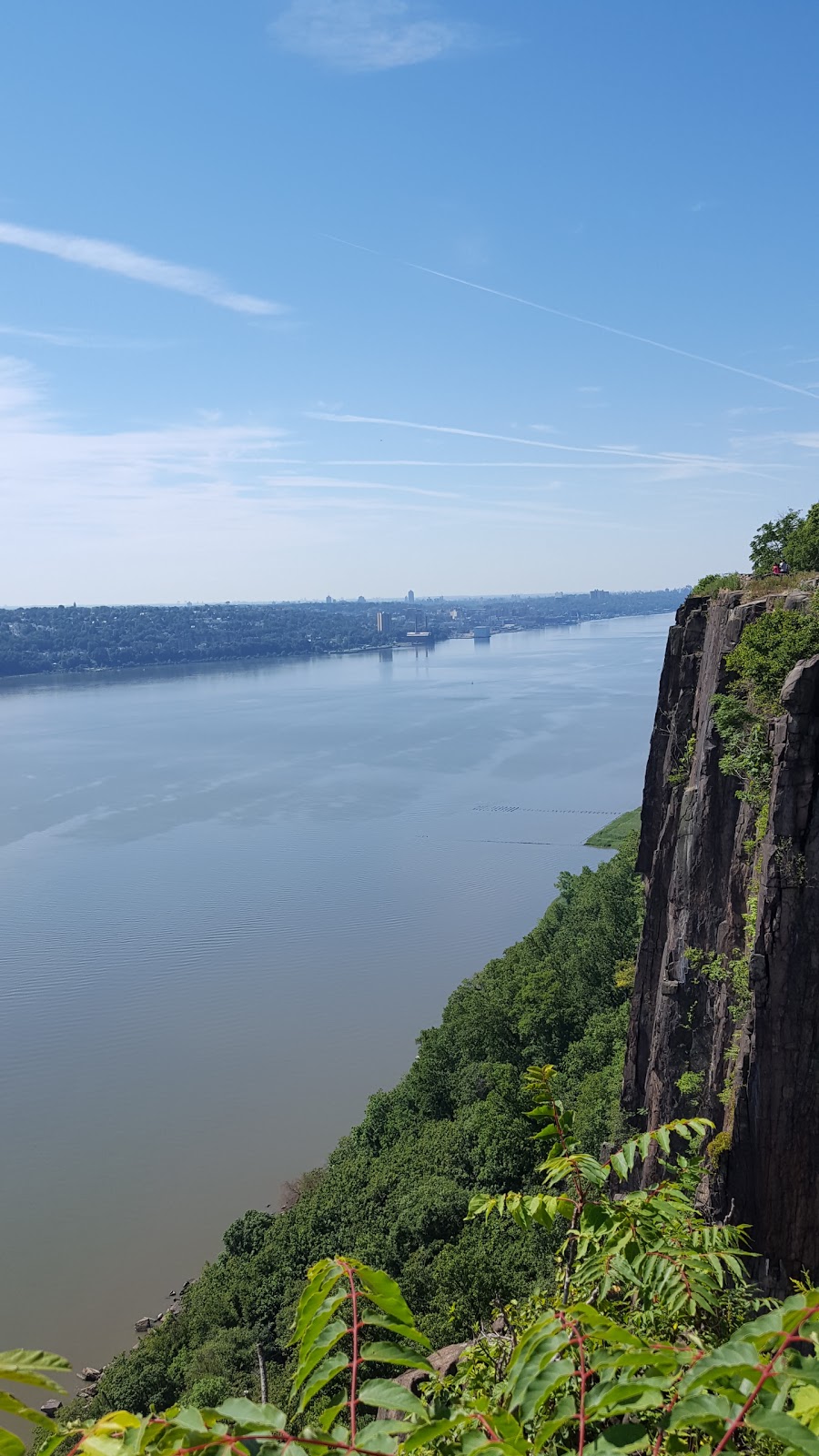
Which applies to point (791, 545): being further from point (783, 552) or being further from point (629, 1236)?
point (629, 1236)

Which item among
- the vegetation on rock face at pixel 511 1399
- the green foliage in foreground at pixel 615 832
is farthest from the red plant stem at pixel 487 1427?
the green foliage in foreground at pixel 615 832

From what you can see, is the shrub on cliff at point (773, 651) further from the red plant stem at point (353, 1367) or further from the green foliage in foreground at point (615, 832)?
the green foliage in foreground at point (615, 832)

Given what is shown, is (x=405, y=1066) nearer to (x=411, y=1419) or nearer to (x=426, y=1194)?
(x=426, y=1194)

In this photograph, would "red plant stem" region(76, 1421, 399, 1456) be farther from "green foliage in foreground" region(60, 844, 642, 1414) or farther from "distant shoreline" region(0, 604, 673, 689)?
"distant shoreline" region(0, 604, 673, 689)

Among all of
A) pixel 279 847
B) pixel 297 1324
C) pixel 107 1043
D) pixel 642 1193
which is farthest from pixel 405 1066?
pixel 297 1324

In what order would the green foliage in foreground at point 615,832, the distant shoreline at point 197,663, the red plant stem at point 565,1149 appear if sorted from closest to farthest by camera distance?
the red plant stem at point 565,1149
the green foliage in foreground at point 615,832
the distant shoreline at point 197,663
